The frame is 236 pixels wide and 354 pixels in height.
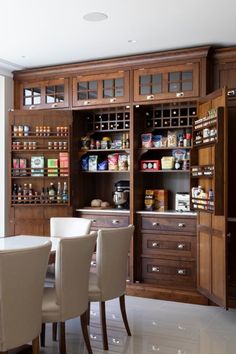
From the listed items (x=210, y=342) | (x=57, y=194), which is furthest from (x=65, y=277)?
(x=57, y=194)

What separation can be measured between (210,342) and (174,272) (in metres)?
1.39

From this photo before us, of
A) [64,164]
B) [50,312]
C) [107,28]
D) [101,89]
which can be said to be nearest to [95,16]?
[107,28]

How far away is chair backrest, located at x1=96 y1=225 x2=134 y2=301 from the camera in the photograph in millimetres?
3480

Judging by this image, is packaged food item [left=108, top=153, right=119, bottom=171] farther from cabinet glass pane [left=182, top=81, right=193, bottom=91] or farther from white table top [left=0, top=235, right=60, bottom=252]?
white table top [left=0, top=235, right=60, bottom=252]

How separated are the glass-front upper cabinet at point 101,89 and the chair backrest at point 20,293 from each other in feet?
9.73

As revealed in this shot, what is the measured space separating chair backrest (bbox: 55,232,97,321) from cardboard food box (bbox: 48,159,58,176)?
7.88 ft

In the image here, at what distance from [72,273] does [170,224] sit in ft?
7.05

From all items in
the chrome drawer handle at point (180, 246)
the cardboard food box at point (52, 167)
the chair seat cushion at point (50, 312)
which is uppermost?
the cardboard food box at point (52, 167)

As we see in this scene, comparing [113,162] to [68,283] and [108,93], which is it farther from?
[68,283]

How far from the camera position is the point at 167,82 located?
499 cm

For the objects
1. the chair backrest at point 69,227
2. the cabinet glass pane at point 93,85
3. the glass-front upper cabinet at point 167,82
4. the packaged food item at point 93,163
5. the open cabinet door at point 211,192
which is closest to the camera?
the open cabinet door at point 211,192

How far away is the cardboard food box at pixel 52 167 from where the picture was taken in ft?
18.1

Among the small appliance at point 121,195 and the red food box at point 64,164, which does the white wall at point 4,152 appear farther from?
the small appliance at point 121,195

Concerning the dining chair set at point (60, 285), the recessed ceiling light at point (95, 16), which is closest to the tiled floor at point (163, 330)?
the dining chair set at point (60, 285)
